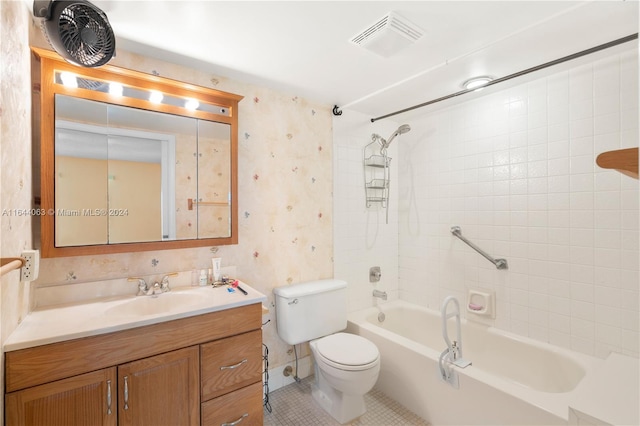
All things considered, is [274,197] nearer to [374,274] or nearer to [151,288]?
[151,288]

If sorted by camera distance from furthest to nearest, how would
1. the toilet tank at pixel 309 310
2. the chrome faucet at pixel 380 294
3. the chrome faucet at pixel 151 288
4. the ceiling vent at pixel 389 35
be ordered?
the chrome faucet at pixel 380 294 → the toilet tank at pixel 309 310 → the chrome faucet at pixel 151 288 → the ceiling vent at pixel 389 35

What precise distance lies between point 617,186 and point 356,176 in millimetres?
1722

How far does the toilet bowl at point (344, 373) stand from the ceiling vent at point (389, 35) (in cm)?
182

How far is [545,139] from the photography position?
6.62ft

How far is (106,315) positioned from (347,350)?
1.36 m

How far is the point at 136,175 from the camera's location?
1.68 metres

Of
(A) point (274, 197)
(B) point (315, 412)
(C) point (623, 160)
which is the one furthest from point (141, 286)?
(C) point (623, 160)

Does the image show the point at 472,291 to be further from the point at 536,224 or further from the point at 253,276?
the point at 253,276

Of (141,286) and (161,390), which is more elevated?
(141,286)

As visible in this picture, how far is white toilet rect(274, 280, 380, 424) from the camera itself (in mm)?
1800

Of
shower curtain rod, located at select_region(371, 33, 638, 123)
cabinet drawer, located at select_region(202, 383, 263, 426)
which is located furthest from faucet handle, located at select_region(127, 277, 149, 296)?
shower curtain rod, located at select_region(371, 33, 638, 123)

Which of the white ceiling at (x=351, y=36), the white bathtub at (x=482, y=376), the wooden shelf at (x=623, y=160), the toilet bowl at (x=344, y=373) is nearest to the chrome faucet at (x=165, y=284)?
the toilet bowl at (x=344, y=373)

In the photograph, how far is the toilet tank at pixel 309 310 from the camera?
2096 millimetres

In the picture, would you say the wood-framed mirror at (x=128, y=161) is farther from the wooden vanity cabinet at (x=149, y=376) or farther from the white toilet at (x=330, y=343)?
the white toilet at (x=330, y=343)
